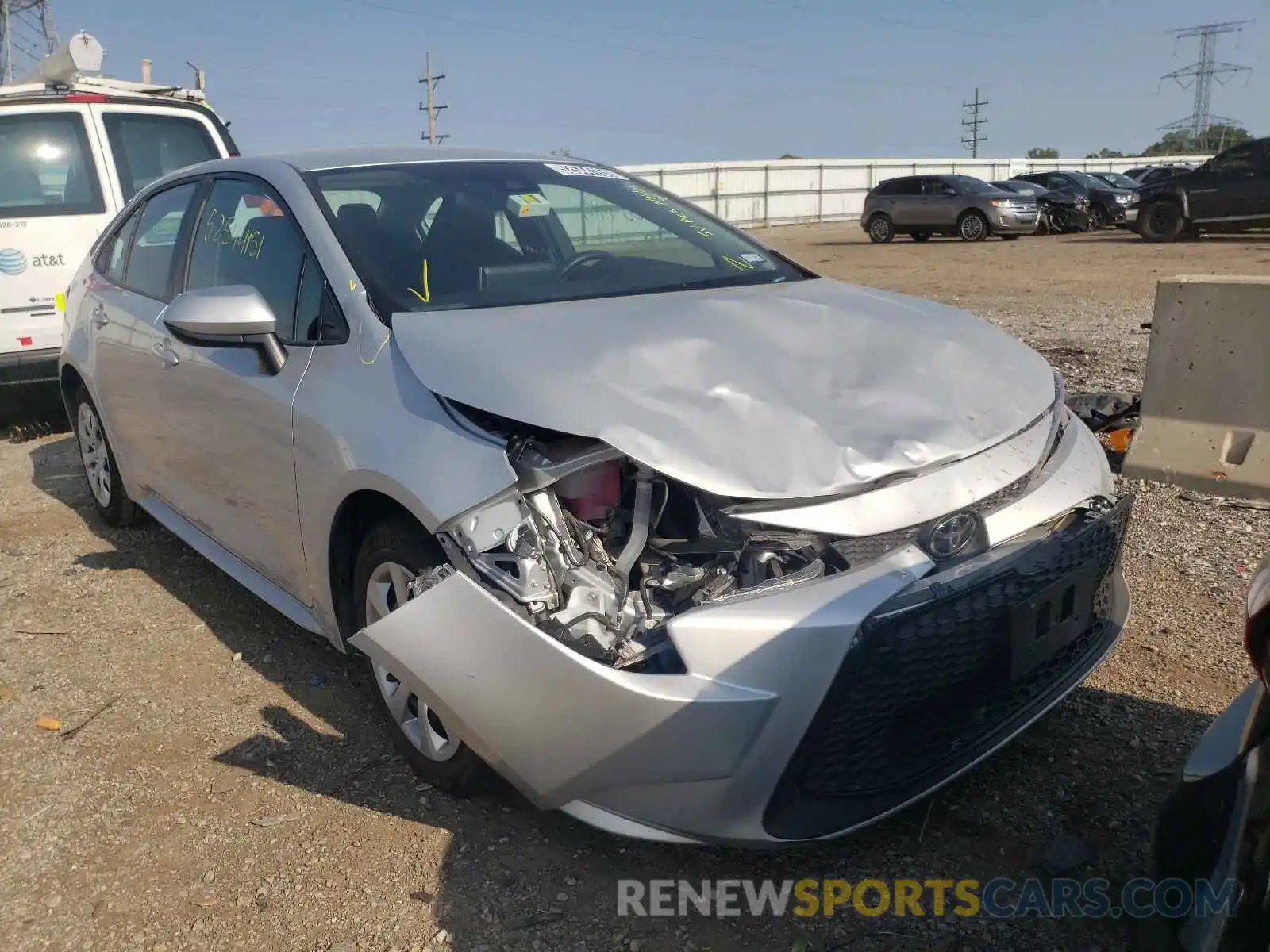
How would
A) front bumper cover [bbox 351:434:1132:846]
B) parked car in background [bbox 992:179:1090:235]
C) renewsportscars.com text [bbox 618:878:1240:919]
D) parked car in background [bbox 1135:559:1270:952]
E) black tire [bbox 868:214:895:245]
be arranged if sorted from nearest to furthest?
parked car in background [bbox 1135:559:1270:952] < front bumper cover [bbox 351:434:1132:846] < renewsportscars.com text [bbox 618:878:1240:919] < parked car in background [bbox 992:179:1090:235] < black tire [bbox 868:214:895:245]

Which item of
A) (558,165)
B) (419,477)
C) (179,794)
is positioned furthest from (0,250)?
(419,477)

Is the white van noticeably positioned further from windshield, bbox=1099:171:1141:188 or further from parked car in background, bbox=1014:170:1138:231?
windshield, bbox=1099:171:1141:188

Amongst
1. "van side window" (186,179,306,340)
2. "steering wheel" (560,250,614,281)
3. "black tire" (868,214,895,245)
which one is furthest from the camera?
"black tire" (868,214,895,245)

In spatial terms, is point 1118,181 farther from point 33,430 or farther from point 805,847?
point 805,847

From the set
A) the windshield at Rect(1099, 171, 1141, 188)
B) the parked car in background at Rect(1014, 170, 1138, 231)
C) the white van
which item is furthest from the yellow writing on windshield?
the windshield at Rect(1099, 171, 1141, 188)

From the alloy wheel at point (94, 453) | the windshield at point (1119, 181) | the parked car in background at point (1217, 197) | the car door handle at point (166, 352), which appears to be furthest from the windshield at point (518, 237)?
the windshield at point (1119, 181)

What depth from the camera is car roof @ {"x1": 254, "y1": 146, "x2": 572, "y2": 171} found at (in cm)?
337

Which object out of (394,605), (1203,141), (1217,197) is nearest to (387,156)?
(394,605)

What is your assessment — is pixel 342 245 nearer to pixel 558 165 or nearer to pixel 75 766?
pixel 558 165

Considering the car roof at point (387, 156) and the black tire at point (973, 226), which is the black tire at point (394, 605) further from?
the black tire at point (973, 226)

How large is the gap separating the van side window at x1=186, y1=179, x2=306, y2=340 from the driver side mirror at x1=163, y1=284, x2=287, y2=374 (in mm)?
78

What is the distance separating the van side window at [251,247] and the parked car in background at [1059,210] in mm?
23491

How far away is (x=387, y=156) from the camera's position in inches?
137

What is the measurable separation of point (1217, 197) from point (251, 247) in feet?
62.2
